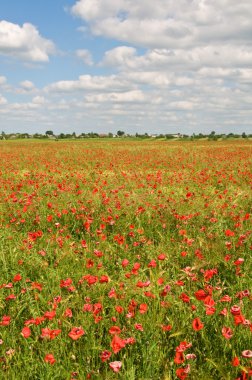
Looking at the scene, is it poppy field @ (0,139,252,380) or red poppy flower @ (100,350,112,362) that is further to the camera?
poppy field @ (0,139,252,380)

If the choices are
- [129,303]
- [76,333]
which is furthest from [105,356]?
[129,303]

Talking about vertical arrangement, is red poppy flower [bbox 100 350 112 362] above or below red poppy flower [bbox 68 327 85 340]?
below

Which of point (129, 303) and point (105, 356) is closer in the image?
point (105, 356)

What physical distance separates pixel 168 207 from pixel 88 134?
368 feet

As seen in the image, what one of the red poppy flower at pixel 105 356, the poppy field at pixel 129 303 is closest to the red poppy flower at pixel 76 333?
the poppy field at pixel 129 303

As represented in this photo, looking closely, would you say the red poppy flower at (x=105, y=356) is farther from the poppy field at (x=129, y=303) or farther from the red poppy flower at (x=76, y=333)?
the red poppy flower at (x=76, y=333)

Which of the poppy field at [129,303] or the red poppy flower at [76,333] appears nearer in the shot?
the red poppy flower at [76,333]

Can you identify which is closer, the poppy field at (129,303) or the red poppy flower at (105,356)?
the red poppy flower at (105,356)

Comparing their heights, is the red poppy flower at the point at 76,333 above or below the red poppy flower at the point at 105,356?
above

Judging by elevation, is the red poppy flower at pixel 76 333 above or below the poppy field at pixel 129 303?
above

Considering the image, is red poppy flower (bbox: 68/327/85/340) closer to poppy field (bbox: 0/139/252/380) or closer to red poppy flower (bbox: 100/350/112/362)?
poppy field (bbox: 0/139/252/380)

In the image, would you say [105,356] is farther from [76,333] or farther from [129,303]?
[129,303]

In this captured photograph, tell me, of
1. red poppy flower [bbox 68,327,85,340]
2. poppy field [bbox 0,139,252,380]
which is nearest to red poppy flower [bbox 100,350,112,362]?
poppy field [bbox 0,139,252,380]

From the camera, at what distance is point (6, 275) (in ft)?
13.8
